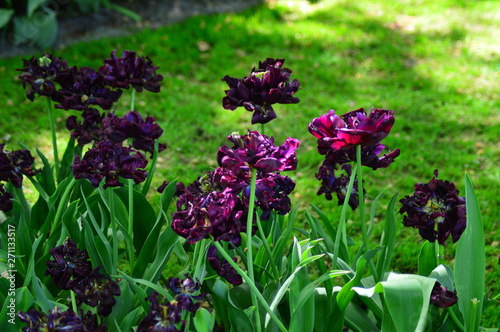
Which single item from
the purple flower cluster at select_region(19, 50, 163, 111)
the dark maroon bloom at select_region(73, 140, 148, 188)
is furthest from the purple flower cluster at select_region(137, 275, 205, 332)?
the purple flower cluster at select_region(19, 50, 163, 111)

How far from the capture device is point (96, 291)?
65.9 inches

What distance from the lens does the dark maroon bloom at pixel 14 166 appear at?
2107 millimetres

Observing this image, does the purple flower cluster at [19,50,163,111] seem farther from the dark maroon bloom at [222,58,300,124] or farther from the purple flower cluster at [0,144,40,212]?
the dark maroon bloom at [222,58,300,124]

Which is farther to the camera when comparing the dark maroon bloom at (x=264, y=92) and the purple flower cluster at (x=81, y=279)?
the dark maroon bloom at (x=264, y=92)

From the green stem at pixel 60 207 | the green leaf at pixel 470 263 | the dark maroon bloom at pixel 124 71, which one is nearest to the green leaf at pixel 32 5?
the dark maroon bloom at pixel 124 71

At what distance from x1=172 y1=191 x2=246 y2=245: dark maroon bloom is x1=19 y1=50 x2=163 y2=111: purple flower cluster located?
0.78 m

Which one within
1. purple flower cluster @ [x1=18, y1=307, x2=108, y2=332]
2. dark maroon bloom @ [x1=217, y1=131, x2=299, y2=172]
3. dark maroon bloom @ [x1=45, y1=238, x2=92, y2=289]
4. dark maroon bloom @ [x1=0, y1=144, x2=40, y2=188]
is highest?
dark maroon bloom @ [x1=217, y1=131, x2=299, y2=172]

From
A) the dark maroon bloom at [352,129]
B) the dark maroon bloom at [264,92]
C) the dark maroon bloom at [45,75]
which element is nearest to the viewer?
the dark maroon bloom at [352,129]

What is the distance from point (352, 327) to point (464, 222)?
19.3 inches

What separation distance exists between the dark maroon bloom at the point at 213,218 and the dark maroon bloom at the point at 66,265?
0.35 metres

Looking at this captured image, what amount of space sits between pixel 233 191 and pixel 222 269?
1.06ft

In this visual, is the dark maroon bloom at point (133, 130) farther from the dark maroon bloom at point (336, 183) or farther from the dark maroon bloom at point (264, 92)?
the dark maroon bloom at point (336, 183)

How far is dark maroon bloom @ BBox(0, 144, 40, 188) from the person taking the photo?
2.11m

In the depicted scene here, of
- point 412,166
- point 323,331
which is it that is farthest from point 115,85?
point 412,166
